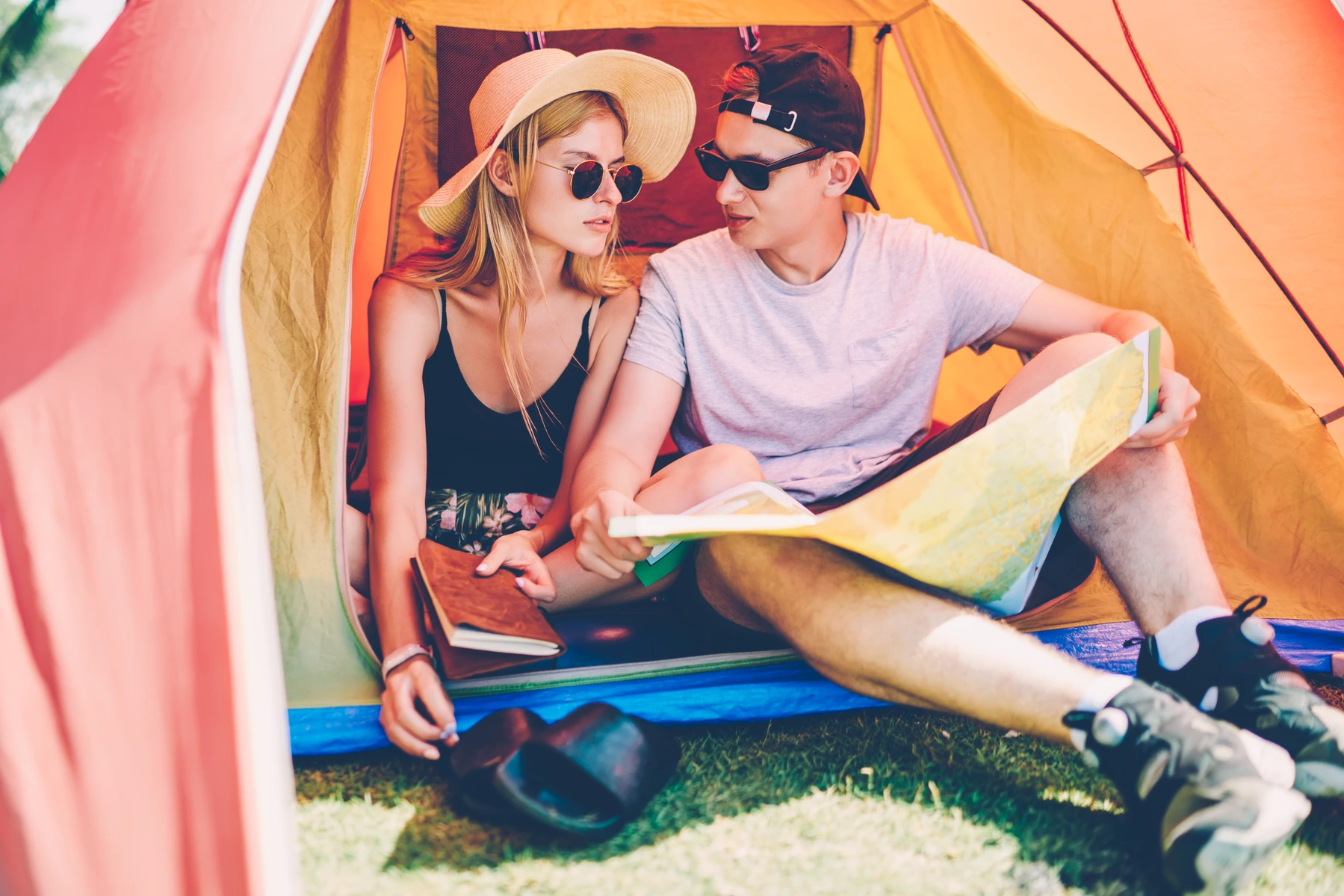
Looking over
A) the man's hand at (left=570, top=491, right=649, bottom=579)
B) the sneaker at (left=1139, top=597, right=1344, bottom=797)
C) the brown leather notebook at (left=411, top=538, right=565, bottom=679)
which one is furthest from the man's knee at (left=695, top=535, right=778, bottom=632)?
the sneaker at (left=1139, top=597, right=1344, bottom=797)

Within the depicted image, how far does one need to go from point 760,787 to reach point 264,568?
1.92 ft

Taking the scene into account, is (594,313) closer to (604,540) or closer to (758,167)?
(758,167)

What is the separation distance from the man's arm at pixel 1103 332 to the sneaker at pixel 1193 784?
36cm

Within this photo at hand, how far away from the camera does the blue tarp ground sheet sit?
45.3 inches

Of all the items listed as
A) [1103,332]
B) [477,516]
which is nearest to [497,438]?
[477,516]

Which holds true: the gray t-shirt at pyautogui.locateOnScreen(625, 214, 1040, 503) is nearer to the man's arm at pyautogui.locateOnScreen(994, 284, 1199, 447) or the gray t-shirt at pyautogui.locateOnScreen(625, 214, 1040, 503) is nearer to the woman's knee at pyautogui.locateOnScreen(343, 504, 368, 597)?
the man's arm at pyautogui.locateOnScreen(994, 284, 1199, 447)

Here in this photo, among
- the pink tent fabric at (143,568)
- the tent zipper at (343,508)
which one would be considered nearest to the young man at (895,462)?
the tent zipper at (343,508)

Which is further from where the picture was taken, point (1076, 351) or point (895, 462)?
point (895, 462)

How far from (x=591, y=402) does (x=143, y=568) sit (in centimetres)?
80

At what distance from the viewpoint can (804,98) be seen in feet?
4.84

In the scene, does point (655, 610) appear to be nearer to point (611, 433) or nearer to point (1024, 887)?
point (611, 433)

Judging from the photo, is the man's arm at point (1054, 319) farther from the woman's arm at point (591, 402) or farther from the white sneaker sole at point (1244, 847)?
the white sneaker sole at point (1244, 847)

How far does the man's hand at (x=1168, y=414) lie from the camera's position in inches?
45.6

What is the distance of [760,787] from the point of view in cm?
107
